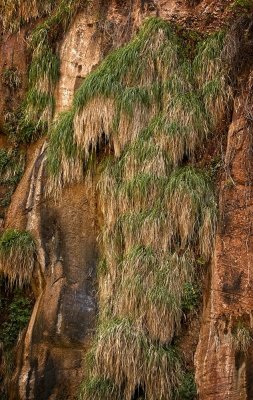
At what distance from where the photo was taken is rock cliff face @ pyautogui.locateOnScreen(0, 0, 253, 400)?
6.60 meters

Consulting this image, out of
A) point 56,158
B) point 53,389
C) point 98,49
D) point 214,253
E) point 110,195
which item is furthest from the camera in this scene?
point 98,49

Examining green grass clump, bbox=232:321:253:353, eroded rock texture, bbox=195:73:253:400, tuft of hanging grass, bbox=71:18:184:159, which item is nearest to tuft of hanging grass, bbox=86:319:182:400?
eroded rock texture, bbox=195:73:253:400

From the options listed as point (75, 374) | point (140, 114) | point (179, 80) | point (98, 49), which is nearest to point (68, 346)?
point (75, 374)

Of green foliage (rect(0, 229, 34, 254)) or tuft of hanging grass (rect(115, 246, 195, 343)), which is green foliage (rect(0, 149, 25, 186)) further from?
tuft of hanging grass (rect(115, 246, 195, 343))

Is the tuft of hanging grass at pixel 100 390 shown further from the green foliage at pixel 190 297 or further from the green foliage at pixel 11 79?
the green foliage at pixel 11 79

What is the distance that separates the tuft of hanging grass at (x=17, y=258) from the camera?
8.23 m

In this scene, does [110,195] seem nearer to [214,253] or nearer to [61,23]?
[214,253]

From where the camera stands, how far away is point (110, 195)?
26.2 feet

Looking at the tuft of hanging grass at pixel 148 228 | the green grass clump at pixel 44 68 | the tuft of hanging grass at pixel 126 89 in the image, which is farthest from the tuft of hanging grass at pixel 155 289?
the green grass clump at pixel 44 68

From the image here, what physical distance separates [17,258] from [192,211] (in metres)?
2.40

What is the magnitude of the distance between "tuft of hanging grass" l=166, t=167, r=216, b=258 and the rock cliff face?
0.12 metres

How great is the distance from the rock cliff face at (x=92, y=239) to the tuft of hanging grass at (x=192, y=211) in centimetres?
12

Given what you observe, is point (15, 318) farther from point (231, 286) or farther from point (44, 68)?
point (44, 68)

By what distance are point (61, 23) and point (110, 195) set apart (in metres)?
3.15
